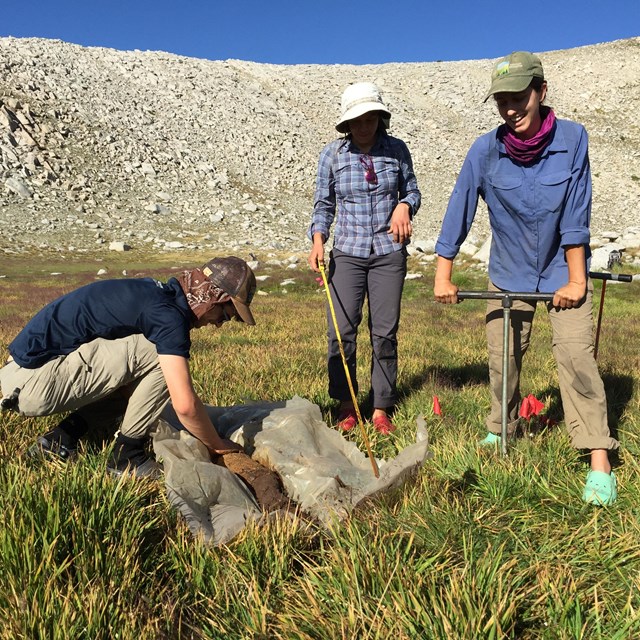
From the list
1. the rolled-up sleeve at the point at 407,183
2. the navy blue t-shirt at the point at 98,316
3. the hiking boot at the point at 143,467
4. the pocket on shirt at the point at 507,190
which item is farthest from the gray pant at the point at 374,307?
the hiking boot at the point at 143,467

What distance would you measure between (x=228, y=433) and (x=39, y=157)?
39.5 meters

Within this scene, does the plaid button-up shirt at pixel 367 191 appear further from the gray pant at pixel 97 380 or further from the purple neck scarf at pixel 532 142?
the gray pant at pixel 97 380

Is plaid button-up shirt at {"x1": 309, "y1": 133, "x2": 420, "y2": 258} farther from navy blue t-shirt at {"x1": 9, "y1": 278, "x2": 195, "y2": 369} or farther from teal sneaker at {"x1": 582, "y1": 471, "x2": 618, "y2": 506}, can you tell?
teal sneaker at {"x1": 582, "y1": 471, "x2": 618, "y2": 506}

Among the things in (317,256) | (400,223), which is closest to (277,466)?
(317,256)

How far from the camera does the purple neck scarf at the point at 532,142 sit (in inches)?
138

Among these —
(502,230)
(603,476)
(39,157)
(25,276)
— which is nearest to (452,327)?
(502,230)

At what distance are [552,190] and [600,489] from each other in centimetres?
180

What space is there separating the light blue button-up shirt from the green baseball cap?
0.41 meters

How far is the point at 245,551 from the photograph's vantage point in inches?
101

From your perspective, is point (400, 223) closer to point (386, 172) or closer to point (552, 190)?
point (386, 172)

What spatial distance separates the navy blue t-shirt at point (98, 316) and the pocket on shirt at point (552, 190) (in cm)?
231

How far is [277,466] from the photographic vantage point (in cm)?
365

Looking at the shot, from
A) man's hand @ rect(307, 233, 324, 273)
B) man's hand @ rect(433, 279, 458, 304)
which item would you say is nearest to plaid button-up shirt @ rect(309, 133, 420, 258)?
man's hand @ rect(307, 233, 324, 273)

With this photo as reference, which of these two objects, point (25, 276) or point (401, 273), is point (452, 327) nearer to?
point (401, 273)
